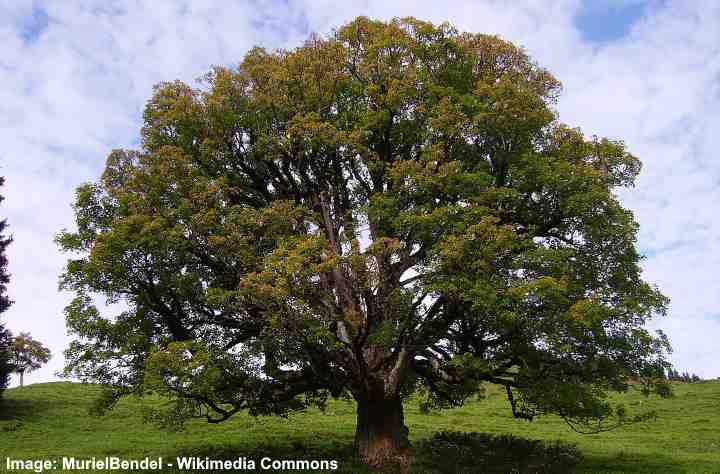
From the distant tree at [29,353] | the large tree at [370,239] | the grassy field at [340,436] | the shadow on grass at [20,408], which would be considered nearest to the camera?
the large tree at [370,239]

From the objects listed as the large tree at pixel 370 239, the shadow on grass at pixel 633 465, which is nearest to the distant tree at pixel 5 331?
the large tree at pixel 370 239

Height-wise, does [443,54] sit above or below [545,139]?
above

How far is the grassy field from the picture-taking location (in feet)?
70.6

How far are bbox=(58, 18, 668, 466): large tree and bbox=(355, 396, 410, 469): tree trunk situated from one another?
62 mm

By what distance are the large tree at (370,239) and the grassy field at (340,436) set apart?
282 centimetres

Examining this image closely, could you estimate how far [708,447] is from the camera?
89.5 ft

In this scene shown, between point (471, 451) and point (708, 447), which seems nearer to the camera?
point (471, 451)

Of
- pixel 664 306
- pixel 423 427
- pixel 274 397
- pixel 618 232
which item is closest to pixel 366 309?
pixel 274 397

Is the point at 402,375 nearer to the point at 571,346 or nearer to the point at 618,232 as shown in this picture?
the point at 571,346

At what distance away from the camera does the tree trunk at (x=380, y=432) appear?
1962 cm

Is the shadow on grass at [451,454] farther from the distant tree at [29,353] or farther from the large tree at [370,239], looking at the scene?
the distant tree at [29,353]

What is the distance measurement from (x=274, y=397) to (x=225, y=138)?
958 centimetres

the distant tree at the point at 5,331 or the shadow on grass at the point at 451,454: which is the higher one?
the distant tree at the point at 5,331

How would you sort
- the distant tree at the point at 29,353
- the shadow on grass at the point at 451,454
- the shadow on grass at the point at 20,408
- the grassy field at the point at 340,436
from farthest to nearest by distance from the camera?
the distant tree at the point at 29,353
the shadow on grass at the point at 20,408
the grassy field at the point at 340,436
the shadow on grass at the point at 451,454
